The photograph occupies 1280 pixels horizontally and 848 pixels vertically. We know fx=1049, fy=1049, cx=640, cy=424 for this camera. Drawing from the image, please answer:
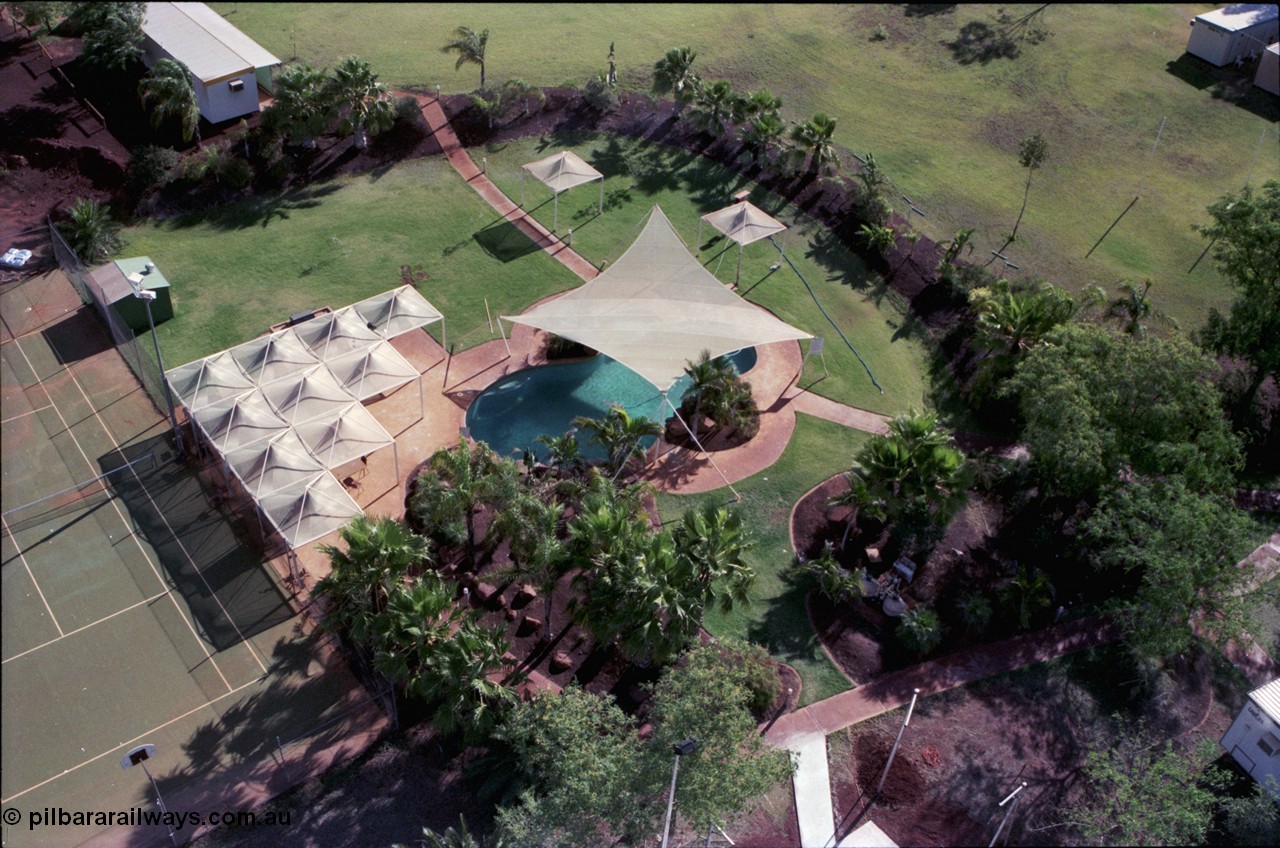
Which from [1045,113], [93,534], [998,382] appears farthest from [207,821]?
[1045,113]

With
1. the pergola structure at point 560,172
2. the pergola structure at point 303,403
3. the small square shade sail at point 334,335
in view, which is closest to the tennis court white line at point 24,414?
the pergola structure at point 303,403

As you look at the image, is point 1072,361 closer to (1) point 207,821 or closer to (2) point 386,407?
(2) point 386,407

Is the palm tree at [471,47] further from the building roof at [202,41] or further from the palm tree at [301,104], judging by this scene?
the building roof at [202,41]

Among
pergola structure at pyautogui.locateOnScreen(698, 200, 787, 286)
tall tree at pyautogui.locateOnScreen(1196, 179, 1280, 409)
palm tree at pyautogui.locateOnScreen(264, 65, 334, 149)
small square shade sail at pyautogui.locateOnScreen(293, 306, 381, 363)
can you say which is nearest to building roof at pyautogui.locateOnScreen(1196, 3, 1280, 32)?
tall tree at pyautogui.locateOnScreen(1196, 179, 1280, 409)

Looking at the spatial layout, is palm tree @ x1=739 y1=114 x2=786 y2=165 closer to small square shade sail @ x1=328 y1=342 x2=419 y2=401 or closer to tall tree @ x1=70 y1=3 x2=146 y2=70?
small square shade sail @ x1=328 y1=342 x2=419 y2=401

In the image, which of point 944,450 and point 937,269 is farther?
point 937,269

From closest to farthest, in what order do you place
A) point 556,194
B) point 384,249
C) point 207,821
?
point 207,821 < point 384,249 < point 556,194
